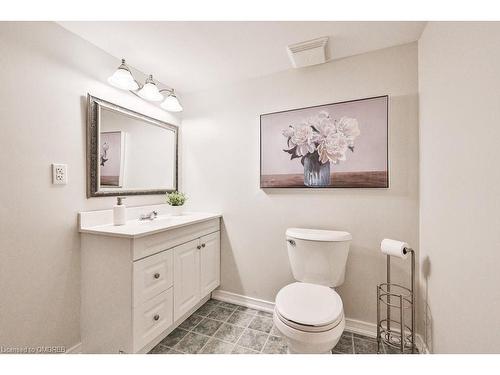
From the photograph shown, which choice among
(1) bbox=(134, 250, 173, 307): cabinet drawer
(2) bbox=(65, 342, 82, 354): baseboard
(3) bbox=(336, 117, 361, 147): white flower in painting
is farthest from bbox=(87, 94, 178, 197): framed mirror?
(3) bbox=(336, 117, 361, 147): white flower in painting

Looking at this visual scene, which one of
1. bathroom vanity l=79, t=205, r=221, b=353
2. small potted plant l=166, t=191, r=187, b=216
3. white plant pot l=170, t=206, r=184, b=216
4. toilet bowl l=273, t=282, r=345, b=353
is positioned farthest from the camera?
white plant pot l=170, t=206, r=184, b=216

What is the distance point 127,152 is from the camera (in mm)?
1685

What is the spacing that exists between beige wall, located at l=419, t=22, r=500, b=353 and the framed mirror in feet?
6.59

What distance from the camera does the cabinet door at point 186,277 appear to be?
1.50 m

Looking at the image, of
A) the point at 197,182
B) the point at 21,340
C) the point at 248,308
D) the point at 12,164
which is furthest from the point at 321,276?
the point at 12,164

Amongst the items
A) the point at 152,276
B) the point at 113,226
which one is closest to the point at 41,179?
the point at 113,226

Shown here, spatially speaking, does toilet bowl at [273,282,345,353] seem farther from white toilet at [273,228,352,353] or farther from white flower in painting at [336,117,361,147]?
white flower in painting at [336,117,361,147]

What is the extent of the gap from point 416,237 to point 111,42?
7.99ft

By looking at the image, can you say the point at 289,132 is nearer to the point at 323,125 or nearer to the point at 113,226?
the point at 323,125

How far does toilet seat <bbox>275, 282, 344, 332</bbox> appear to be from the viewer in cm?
101

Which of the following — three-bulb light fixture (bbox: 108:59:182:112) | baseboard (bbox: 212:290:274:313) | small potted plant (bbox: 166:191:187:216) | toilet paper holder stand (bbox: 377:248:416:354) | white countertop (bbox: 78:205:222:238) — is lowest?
baseboard (bbox: 212:290:274:313)

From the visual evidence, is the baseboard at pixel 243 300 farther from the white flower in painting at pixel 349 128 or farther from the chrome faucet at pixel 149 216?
the white flower in painting at pixel 349 128

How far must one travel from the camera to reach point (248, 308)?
186 cm
